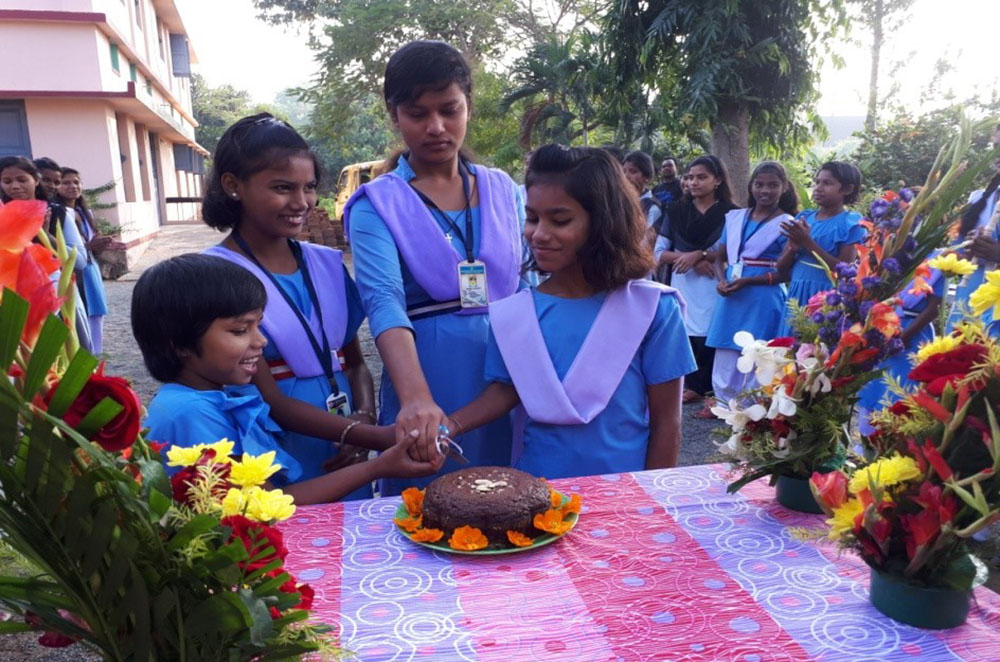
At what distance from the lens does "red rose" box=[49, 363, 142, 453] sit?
0.75 m

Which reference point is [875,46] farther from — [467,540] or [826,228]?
[467,540]

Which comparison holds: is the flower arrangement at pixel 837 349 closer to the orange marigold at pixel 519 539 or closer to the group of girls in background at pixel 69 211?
the orange marigold at pixel 519 539

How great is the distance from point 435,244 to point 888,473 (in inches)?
57.9

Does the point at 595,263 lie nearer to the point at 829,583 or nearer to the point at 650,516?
the point at 650,516

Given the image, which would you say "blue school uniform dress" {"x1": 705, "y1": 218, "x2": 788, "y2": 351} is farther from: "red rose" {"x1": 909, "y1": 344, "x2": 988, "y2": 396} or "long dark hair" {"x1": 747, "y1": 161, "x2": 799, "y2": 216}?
"red rose" {"x1": 909, "y1": 344, "x2": 988, "y2": 396}

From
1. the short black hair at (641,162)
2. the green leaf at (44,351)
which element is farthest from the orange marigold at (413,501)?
the short black hair at (641,162)

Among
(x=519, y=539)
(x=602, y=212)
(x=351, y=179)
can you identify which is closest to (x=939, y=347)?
(x=519, y=539)

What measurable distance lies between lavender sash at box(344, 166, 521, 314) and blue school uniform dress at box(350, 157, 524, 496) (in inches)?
1.1

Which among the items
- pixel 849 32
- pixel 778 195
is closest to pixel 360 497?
pixel 778 195

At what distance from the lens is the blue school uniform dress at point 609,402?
6.52 feet

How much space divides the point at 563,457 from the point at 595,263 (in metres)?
0.54

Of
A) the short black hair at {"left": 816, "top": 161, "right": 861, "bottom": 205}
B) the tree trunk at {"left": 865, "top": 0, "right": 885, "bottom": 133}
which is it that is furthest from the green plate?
the tree trunk at {"left": 865, "top": 0, "right": 885, "bottom": 133}

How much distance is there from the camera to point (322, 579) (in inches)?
54.0

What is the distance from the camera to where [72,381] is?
0.72 m
